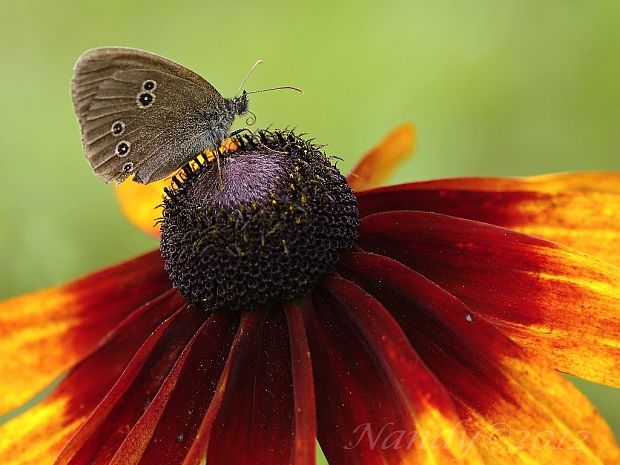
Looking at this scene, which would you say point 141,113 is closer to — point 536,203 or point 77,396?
point 77,396

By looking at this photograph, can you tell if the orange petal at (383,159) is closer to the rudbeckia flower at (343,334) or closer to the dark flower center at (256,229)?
the rudbeckia flower at (343,334)

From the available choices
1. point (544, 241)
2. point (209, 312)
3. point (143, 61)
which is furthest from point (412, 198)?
point (143, 61)

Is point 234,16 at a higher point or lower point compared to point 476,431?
higher

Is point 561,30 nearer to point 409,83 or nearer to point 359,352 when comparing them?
point 409,83

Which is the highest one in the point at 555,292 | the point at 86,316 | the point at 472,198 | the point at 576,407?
the point at 86,316

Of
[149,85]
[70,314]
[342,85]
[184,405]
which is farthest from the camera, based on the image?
[342,85]

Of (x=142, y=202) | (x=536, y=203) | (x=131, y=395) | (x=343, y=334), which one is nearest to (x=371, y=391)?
(x=343, y=334)
